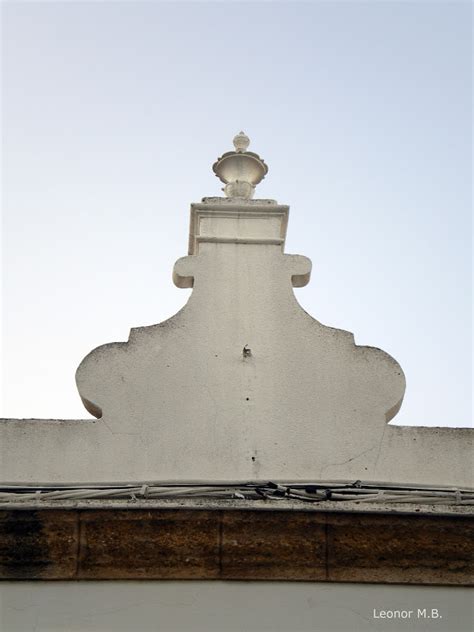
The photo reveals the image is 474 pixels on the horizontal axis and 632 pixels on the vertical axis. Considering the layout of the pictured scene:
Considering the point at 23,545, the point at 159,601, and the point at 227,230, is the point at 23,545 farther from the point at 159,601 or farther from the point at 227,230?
the point at 227,230

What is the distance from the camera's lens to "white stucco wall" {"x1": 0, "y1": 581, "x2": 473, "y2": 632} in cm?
540

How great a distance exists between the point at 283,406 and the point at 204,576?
1140 millimetres

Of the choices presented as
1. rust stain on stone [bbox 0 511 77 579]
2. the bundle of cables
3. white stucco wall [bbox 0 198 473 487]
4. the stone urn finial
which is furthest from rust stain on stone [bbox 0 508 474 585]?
the stone urn finial

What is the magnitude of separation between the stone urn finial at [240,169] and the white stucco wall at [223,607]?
283 cm

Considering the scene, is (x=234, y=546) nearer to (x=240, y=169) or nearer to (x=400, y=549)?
(x=400, y=549)

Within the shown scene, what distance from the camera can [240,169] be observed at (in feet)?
24.2

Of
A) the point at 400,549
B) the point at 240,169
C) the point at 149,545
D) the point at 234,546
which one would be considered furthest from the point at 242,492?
the point at 240,169

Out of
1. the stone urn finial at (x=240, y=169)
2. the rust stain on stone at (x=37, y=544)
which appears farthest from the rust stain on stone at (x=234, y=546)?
the stone urn finial at (x=240, y=169)

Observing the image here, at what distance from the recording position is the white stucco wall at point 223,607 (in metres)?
5.40

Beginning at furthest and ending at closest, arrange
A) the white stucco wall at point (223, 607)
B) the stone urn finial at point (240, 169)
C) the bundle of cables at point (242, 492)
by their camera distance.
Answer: the stone urn finial at point (240, 169) → the bundle of cables at point (242, 492) → the white stucco wall at point (223, 607)

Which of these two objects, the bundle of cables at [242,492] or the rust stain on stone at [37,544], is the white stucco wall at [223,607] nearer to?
the rust stain on stone at [37,544]

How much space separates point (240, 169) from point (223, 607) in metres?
3.07

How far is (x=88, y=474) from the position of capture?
5.92 m

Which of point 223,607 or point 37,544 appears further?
point 37,544
